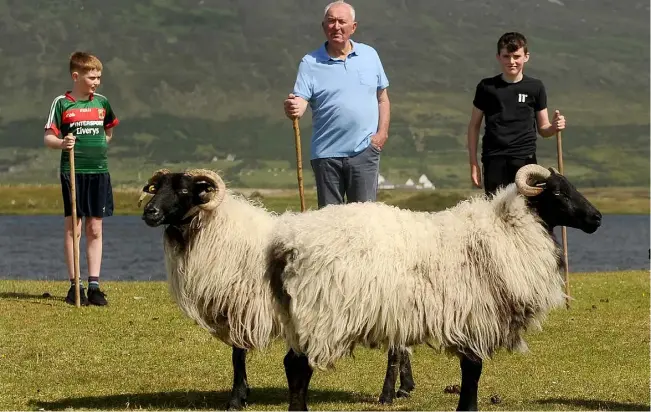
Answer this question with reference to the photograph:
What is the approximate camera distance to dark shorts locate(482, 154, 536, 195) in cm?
1140

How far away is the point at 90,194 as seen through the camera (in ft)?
49.8

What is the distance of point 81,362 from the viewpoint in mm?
12281

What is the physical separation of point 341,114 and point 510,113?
186 cm

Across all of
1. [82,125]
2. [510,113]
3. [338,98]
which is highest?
[338,98]

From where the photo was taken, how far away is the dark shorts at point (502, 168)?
11398mm

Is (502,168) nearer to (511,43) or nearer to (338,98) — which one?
(511,43)

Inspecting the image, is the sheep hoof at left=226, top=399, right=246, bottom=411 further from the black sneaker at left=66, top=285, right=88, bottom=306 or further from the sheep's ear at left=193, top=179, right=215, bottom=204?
the black sneaker at left=66, top=285, right=88, bottom=306

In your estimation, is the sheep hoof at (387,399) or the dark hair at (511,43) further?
the dark hair at (511,43)

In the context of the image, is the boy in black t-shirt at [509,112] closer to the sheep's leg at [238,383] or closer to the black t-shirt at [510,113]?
the black t-shirt at [510,113]

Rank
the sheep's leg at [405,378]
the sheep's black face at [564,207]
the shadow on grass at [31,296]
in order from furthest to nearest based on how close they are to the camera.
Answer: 1. the shadow on grass at [31,296]
2. the sheep's leg at [405,378]
3. the sheep's black face at [564,207]

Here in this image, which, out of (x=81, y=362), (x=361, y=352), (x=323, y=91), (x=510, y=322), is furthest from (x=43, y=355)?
(x=510, y=322)

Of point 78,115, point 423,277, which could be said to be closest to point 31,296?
point 78,115

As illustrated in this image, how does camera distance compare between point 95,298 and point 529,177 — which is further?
point 95,298

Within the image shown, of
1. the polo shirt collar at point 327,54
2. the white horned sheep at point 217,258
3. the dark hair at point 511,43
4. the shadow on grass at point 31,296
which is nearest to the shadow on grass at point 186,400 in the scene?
the white horned sheep at point 217,258
